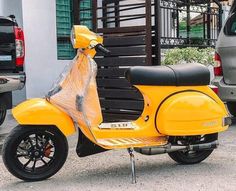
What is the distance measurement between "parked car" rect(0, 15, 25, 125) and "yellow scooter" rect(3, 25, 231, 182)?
1.88 meters

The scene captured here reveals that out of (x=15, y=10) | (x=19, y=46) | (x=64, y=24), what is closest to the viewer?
(x=19, y=46)

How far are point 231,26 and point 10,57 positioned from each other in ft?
10.8

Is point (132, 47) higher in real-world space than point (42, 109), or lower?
higher

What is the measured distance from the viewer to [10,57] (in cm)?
676

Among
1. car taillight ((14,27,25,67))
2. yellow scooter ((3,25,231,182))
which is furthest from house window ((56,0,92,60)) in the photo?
yellow scooter ((3,25,231,182))

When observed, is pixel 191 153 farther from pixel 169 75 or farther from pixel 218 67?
pixel 218 67

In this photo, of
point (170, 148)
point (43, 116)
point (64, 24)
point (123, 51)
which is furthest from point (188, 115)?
point (64, 24)

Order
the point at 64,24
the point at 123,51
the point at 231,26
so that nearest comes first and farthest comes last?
the point at 123,51, the point at 231,26, the point at 64,24

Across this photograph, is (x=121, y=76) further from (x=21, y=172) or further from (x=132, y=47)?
(x=21, y=172)

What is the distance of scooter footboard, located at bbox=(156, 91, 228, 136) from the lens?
479 cm

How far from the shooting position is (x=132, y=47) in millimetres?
7273

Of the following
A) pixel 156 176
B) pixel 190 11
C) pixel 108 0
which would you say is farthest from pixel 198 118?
pixel 190 11

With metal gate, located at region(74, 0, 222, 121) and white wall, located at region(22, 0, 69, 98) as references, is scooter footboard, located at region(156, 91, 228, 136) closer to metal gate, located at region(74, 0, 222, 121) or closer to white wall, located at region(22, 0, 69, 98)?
metal gate, located at region(74, 0, 222, 121)

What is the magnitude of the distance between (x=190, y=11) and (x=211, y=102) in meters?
7.19
